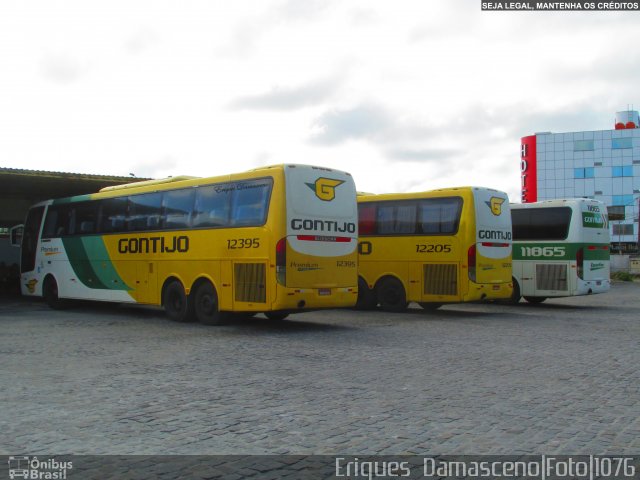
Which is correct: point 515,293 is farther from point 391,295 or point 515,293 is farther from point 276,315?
point 276,315

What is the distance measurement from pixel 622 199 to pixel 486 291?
98210 mm

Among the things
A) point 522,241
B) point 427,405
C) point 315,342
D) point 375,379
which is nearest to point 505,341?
point 315,342

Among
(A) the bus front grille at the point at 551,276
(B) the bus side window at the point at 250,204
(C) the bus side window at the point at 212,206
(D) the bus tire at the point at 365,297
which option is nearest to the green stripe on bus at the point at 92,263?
(C) the bus side window at the point at 212,206

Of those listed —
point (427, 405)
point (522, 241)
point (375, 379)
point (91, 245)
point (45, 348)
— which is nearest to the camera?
point (427, 405)

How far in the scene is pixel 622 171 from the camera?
352ft

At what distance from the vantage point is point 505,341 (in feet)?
41.8

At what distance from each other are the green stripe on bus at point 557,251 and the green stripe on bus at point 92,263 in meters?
12.1

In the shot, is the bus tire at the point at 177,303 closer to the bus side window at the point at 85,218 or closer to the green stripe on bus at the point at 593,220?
the bus side window at the point at 85,218

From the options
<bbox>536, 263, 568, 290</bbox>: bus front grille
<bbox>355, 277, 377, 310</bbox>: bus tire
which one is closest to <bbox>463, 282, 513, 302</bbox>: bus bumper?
<bbox>355, 277, 377, 310</bbox>: bus tire

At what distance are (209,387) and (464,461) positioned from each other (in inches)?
144

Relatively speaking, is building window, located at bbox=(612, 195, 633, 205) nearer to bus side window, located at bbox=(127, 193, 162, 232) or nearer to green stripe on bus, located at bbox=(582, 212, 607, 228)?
green stripe on bus, located at bbox=(582, 212, 607, 228)

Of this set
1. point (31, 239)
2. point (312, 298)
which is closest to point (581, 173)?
point (31, 239)

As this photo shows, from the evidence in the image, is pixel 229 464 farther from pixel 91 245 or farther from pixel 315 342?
pixel 91 245

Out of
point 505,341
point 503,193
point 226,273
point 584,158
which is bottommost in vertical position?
point 505,341
